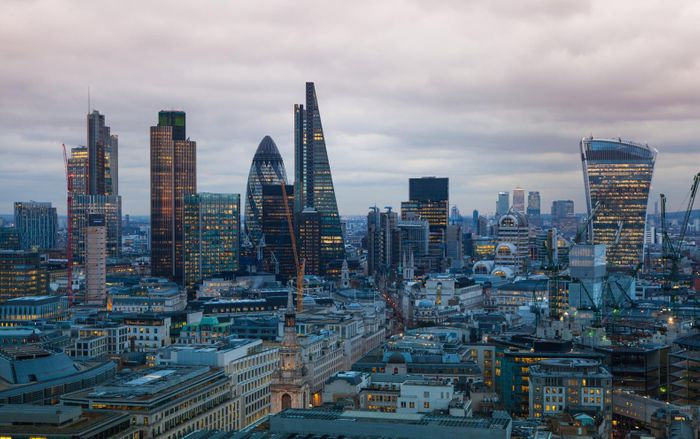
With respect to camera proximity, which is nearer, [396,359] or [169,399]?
[169,399]

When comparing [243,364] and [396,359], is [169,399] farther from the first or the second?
[396,359]

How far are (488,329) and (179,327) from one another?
57846 millimetres

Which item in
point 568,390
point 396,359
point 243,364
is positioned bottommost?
point 568,390

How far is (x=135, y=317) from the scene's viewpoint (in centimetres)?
17162

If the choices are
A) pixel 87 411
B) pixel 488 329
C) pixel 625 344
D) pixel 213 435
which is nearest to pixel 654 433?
pixel 625 344

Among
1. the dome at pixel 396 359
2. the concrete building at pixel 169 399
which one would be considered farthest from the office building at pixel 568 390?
the concrete building at pixel 169 399

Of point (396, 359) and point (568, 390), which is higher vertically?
point (396, 359)

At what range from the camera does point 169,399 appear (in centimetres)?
9438

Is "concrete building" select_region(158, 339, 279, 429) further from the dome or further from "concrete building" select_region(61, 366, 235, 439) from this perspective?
the dome

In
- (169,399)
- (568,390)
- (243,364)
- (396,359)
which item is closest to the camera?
(169,399)

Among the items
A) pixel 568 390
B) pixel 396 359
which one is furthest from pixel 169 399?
pixel 568 390

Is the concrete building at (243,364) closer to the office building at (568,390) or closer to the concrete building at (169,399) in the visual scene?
the concrete building at (169,399)

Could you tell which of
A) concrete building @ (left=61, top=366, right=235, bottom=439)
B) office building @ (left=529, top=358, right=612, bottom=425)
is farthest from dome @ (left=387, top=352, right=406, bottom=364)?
concrete building @ (left=61, top=366, right=235, bottom=439)

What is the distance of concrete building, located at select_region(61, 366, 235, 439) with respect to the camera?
90.5 m
